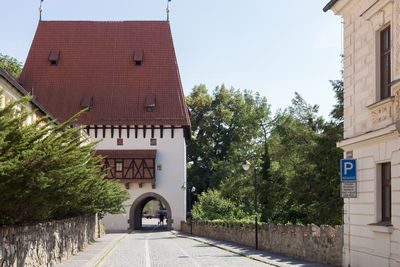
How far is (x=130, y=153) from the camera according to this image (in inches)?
2143

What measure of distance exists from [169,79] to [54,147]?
4698 centimetres

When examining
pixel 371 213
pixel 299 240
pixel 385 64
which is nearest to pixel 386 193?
pixel 371 213

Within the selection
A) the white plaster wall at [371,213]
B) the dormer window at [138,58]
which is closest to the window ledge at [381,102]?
the white plaster wall at [371,213]

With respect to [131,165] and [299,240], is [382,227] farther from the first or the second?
[131,165]

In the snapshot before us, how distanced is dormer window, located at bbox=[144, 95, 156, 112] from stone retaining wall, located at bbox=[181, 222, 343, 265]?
90.8 ft

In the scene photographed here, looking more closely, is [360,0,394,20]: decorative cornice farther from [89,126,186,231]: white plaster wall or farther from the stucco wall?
[89,126,186,231]: white plaster wall

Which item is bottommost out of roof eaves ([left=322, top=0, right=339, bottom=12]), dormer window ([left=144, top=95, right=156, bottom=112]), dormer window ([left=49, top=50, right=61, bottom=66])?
roof eaves ([left=322, top=0, right=339, bottom=12])

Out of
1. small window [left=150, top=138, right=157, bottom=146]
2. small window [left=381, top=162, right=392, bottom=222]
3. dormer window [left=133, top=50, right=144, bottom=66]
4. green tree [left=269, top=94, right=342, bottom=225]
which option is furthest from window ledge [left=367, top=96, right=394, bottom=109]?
dormer window [left=133, top=50, right=144, bottom=66]

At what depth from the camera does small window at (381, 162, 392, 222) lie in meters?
14.0

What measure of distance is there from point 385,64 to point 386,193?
3.18m

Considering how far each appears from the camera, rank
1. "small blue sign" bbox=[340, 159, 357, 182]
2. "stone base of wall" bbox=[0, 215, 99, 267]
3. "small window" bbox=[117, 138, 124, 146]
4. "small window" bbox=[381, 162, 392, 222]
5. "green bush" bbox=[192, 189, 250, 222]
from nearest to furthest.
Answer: "stone base of wall" bbox=[0, 215, 99, 267] < "small window" bbox=[381, 162, 392, 222] < "small blue sign" bbox=[340, 159, 357, 182] < "green bush" bbox=[192, 189, 250, 222] < "small window" bbox=[117, 138, 124, 146]

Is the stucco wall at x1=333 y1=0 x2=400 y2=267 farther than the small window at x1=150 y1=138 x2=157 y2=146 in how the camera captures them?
No

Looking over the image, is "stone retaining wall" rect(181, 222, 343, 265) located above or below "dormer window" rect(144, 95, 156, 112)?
below

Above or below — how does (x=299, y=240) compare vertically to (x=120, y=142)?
below
